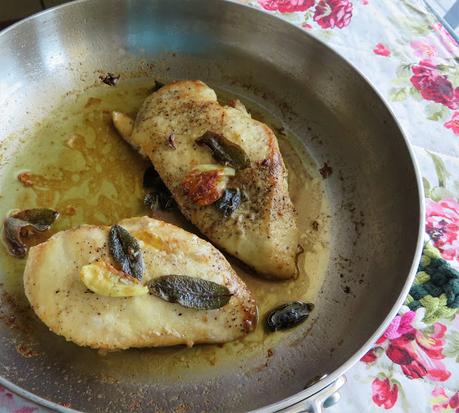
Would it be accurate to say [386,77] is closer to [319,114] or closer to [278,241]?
[319,114]

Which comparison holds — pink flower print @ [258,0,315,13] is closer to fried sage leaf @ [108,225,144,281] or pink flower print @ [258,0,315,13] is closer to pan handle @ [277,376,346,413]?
fried sage leaf @ [108,225,144,281]

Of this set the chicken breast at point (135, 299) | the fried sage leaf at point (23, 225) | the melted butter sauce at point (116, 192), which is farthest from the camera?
the fried sage leaf at point (23, 225)

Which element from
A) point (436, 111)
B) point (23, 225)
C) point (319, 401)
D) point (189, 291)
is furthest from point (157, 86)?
point (319, 401)

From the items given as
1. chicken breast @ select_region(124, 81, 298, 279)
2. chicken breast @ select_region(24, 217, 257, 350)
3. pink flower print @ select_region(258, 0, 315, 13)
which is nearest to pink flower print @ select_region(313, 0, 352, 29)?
pink flower print @ select_region(258, 0, 315, 13)

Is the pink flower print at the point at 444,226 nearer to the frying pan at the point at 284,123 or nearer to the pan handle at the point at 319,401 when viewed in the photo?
the frying pan at the point at 284,123

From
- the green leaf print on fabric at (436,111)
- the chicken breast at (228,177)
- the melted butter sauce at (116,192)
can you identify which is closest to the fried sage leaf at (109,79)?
the melted butter sauce at (116,192)

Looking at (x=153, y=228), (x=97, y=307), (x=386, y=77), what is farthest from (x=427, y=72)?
(x=97, y=307)
